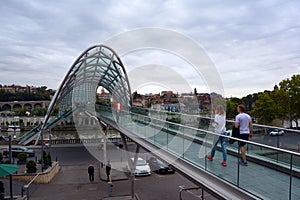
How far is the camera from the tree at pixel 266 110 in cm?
2904

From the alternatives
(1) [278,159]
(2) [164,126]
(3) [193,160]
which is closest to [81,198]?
(2) [164,126]

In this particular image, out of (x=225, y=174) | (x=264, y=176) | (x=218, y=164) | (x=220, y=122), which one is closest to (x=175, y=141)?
(x=220, y=122)

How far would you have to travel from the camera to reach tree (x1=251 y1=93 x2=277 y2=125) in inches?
1143

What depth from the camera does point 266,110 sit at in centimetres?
2906

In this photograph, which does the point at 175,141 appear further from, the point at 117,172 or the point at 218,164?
the point at 117,172

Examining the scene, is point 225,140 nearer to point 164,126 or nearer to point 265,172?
point 265,172

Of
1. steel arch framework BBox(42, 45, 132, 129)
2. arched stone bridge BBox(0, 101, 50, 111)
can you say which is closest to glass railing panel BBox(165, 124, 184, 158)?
steel arch framework BBox(42, 45, 132, 129)

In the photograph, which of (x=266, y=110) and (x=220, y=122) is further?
(x=266, y=110)

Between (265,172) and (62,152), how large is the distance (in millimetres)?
30405

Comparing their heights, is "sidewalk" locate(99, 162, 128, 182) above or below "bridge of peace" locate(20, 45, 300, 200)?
below

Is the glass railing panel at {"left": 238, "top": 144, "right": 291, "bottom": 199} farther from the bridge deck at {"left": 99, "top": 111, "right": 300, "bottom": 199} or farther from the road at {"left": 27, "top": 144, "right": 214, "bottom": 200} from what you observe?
the road at {"left": 27, "top": 144, "right": 214, "bottom": 200}

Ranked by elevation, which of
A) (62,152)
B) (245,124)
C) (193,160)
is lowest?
(62,152)

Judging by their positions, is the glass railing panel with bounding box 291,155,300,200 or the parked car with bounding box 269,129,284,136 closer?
the glass railing panel with bounding box 291,155,300,200

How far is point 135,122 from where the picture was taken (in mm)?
12812
